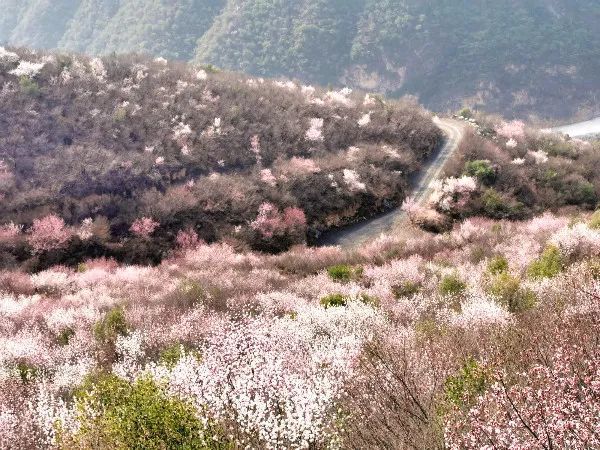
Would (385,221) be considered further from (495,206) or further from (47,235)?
(47,235)

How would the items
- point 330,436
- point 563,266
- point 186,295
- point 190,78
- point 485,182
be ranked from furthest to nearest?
point 190,78 < point 485,182 < point 186,295 < point 563,266 < point 330,436

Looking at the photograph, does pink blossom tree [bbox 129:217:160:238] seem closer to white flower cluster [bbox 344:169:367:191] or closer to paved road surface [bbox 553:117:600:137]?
white flower cluster [bbox 344:169:367:191]

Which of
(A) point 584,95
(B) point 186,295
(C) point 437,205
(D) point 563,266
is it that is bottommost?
(A) point 584,95

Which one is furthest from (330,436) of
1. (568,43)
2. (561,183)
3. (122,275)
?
(568,43)

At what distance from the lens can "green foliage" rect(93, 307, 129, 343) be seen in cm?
1120

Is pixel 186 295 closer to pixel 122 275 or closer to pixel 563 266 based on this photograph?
pixel 122 275

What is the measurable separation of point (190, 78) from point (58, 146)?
12275 millimetres

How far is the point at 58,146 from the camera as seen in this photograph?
2831 cm

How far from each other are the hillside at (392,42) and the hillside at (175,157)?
67.2 m

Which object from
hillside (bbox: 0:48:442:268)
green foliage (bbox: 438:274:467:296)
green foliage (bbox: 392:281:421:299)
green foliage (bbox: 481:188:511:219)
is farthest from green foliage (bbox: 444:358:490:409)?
Answer: green foliage (bbox: 481:188:511:219)

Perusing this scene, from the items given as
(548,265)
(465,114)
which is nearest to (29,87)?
(548,265)

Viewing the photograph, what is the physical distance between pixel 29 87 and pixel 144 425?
31799mm

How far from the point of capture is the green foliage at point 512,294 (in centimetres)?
1033

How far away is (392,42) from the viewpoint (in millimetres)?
119875
